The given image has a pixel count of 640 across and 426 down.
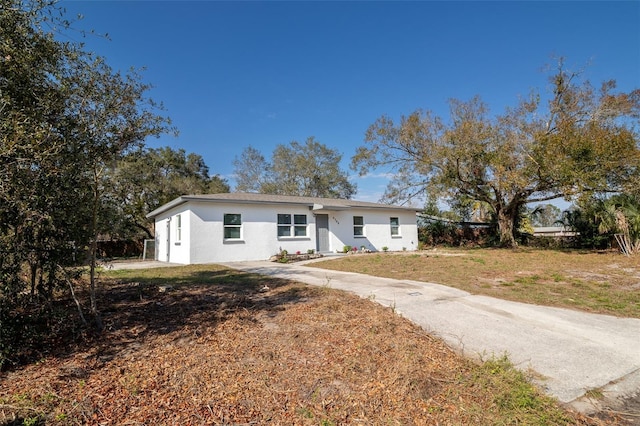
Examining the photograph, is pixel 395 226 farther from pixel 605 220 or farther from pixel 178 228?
pixel 178 228

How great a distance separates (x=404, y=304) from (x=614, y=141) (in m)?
14.1

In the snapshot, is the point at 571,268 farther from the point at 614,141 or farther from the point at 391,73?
the point at 391,73

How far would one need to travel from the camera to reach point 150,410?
2334 millimetres

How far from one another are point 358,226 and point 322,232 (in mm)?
2560

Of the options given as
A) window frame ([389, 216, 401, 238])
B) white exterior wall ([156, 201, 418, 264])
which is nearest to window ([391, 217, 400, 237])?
window frame ([389, 216, 401, 238])

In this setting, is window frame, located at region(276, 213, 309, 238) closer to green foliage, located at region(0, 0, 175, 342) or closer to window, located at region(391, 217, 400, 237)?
window, located at region(391, 217, 400, 237)

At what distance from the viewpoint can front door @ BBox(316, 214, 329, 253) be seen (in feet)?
55.1

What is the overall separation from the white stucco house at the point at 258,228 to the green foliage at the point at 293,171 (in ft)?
56.0

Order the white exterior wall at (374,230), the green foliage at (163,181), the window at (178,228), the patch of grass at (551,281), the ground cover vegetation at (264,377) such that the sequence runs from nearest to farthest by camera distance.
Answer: the ground cover vegetation at (264,377) < the patch of grass at (551,281) < the window at (178,228) < the white exterior wall at (374,230) < the green foliage at (163,181)

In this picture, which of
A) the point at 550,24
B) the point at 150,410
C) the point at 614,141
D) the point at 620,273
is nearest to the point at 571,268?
the point at 620,273

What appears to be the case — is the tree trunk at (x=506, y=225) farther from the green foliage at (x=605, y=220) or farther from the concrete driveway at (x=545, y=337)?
the concrete driveway at (x=545, y=337)

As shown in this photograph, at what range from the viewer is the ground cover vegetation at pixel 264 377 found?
2299 mm

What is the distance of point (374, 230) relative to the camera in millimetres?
18953

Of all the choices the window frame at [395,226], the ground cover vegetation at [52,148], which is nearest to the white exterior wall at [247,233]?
the window frame at [395,226]
